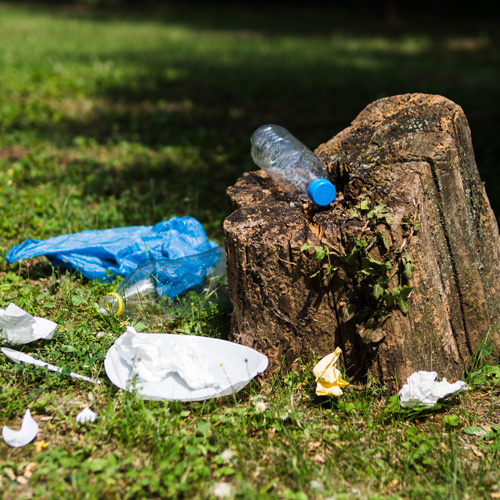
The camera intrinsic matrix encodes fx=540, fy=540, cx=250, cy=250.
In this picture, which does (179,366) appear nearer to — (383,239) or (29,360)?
(29,360)

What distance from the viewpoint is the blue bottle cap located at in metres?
2.45

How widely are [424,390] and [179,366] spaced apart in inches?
41.1

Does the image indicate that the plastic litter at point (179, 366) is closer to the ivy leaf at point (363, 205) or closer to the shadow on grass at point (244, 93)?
the ivy leaf at point (363, 205)

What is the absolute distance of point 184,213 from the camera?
435cm

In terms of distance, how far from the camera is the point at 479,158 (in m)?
5.45

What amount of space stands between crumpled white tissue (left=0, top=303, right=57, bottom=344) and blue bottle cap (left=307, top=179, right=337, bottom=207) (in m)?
1.40

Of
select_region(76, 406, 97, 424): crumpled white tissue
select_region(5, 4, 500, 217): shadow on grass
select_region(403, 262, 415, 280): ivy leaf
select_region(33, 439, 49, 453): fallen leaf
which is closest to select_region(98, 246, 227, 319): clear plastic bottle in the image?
select_region(76, 406, 97, 424): crumpled white tissue

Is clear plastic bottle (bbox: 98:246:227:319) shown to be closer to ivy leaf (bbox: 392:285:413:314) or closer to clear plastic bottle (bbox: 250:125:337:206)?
clear plastic bottle (bbox: 250:125:337:206)

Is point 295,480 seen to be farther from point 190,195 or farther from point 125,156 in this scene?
point 125,156

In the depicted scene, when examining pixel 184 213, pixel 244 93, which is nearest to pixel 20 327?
pixel 184 213

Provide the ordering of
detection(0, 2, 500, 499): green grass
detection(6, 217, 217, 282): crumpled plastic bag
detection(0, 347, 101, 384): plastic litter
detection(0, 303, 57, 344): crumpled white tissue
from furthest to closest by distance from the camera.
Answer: detection(6, 217, 217, 282): crumpled plastic bag < detection(0, 303, 57, 344): crumpled white tissue < detection(0, 347, 101, 384): plastic litter < detection(0, 2, 500, 499): green grass

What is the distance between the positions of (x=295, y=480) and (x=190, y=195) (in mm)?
3120

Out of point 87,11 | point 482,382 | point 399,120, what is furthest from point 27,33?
point 482,382

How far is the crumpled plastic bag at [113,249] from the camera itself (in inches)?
127
